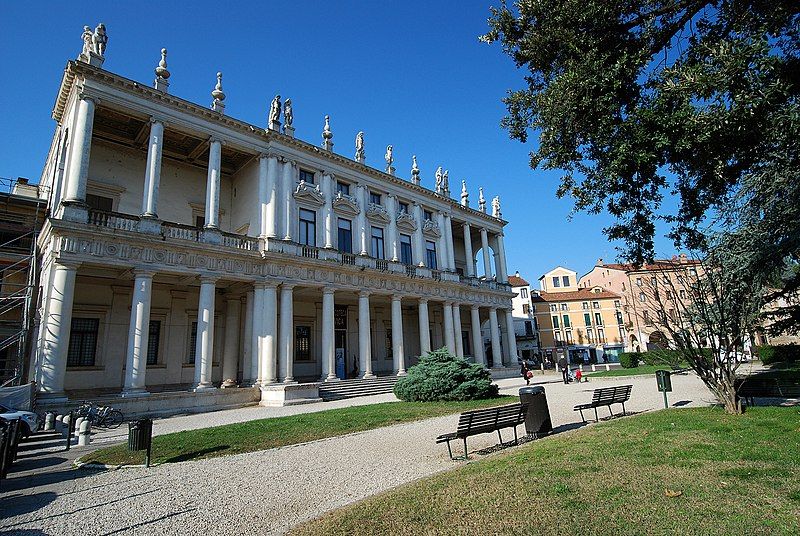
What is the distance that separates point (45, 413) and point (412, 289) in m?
19.8

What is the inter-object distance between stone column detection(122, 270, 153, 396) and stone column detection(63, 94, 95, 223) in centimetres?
311

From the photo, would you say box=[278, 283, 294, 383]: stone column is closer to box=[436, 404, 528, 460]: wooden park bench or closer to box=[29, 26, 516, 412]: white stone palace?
box=[29, 26, 516, 412]: white stone palace

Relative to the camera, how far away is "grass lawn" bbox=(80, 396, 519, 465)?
930cm

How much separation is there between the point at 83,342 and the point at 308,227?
12.0 metres

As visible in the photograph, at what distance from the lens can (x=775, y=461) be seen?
6145 millimetres

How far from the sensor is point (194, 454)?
9.16m

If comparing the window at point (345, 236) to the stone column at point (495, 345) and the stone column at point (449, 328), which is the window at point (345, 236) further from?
the stone column at point (495, 345)

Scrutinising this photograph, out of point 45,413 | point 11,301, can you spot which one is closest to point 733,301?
point 45,413

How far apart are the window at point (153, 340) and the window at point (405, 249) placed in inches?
614

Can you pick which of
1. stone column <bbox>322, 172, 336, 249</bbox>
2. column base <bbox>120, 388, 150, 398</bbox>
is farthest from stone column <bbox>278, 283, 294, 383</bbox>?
column base <bbox>120, 388, 150, 398</bbox>

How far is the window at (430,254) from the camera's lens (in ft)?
106

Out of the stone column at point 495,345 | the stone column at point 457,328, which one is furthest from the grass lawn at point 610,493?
the stone column at point 495,345

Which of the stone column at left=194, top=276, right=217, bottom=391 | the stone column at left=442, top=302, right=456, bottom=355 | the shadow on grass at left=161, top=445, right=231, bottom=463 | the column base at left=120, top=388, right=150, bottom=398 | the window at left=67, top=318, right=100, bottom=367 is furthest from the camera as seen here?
the stone column at left=442, top=302, right=456, bottom=355

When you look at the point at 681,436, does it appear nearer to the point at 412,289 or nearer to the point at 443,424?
the point at 443,424
